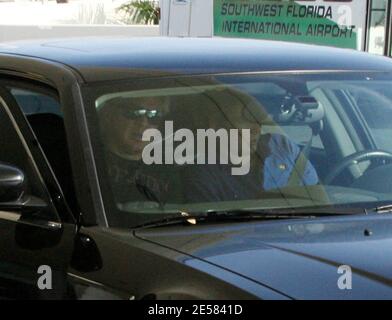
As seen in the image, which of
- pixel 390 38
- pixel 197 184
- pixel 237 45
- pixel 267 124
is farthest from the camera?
pixel 390 38

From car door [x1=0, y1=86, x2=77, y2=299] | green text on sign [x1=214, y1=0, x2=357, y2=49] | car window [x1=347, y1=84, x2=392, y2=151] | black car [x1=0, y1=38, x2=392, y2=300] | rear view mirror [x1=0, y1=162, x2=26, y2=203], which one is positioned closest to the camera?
black car [x1=0, y1=38, x2=392, y2=300]

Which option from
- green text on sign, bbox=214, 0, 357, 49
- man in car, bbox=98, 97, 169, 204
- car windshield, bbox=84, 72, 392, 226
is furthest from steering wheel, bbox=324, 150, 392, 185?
green text on sign, bbox=214, 0, 357, 49

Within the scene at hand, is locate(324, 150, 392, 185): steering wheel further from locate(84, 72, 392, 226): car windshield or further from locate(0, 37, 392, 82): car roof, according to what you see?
locate(0, 37, 392, 82): car roof

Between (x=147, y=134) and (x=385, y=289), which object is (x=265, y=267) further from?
(x=147, y=134)

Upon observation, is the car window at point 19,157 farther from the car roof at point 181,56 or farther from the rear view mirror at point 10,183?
the car roof at point 181,56

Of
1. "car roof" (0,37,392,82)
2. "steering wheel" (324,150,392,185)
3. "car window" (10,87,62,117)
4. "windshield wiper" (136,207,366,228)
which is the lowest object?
"windshield wiper" (136,207,366,228)

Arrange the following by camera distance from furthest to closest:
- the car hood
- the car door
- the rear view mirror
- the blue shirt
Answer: the blue shirt → the rear view mirror → the car door → the car hood

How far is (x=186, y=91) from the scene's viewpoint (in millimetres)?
3533

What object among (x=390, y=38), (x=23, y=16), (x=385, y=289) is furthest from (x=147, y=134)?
(x=23, y=16)

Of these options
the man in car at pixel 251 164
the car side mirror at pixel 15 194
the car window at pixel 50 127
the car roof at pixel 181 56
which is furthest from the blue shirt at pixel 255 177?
the car side mirror at pixel 15 194

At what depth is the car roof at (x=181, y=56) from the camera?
3.57m

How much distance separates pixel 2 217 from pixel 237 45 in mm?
1374

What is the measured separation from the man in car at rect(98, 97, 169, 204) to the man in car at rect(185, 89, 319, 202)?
14cm

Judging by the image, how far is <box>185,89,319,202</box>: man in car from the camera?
333cm
